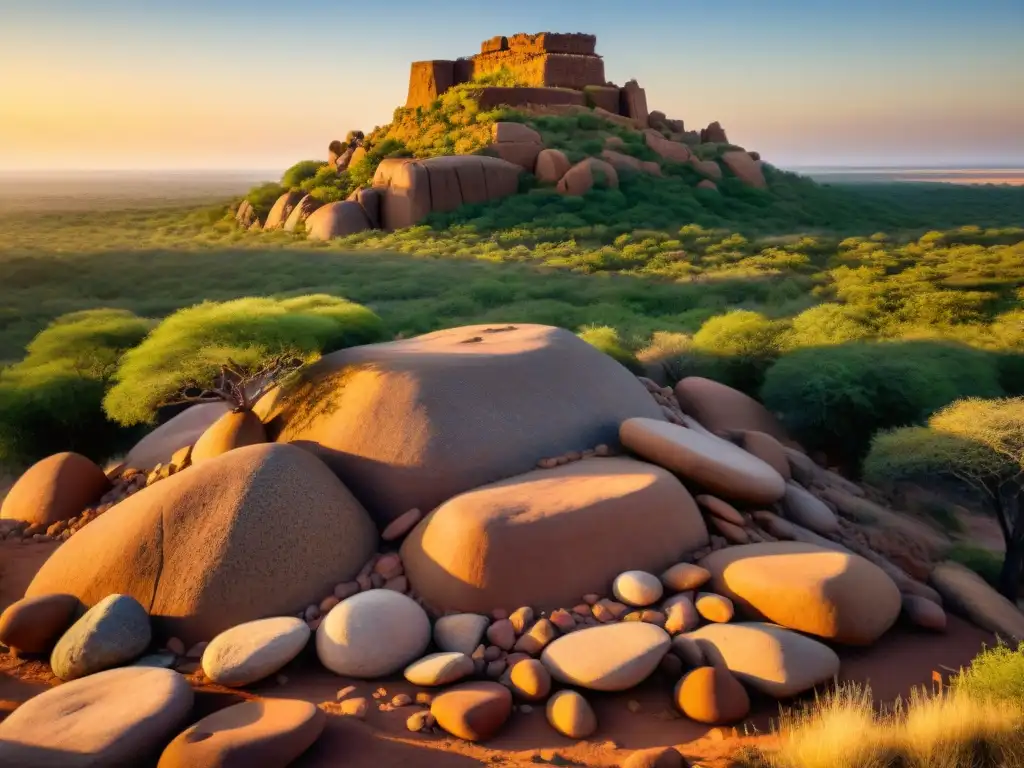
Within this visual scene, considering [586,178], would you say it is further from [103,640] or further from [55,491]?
[103,640]

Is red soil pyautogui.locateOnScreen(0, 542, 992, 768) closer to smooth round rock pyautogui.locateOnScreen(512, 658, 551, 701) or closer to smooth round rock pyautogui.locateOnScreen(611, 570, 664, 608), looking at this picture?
smooth round rock pyautogui.locateOnScreen(512, 658, 551, 701)

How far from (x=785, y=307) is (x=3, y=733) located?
59.0ft

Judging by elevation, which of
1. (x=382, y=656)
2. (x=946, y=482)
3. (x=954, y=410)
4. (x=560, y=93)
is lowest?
(x=946, y=482)

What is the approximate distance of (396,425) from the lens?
735cm

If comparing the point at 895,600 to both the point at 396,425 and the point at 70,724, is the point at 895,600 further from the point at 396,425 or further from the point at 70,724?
the point at 70,724

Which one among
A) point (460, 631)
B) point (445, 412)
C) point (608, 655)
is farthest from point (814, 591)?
point (445, 412)

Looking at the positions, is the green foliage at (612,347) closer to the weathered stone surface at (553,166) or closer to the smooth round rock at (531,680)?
the smooth round rock at (531,680)

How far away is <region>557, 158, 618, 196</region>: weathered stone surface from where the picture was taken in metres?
38.0

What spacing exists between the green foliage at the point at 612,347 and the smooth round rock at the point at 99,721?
29.0 ft

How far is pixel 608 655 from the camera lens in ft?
17.4

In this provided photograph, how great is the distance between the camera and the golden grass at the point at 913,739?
4.17 m

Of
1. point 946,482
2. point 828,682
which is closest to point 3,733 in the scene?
point 828,682

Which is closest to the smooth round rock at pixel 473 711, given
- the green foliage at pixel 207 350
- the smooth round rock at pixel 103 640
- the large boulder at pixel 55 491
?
the smooth round rock at pixel 103 640

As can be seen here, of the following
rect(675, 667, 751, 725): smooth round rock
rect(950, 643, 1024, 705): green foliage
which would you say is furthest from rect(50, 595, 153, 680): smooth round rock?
rect(950, 643, 1024, 705): green foliage
